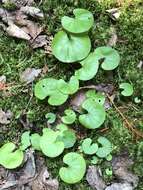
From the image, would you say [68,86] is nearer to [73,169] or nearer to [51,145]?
[51,145]

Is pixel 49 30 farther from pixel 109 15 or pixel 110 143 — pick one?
pixel 110 143

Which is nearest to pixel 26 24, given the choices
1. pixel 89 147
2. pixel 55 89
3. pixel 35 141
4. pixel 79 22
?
pixel 79 22

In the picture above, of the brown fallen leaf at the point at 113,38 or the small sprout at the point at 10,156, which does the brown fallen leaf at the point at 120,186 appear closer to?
the small sprout at the point at 10,156

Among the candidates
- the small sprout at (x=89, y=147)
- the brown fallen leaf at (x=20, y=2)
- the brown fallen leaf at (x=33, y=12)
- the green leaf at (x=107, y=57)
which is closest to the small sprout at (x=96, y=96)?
the green leaf at (x=107, y=57)

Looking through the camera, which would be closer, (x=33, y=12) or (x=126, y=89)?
(x=126, y=89)

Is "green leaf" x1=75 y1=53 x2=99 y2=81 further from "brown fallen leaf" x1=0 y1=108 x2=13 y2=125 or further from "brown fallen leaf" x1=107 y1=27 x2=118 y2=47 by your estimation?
"brown fallen leaf" x1=0 y1=108 x2=13 y2=125

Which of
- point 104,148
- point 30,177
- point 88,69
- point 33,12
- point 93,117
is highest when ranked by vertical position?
point 33,12
